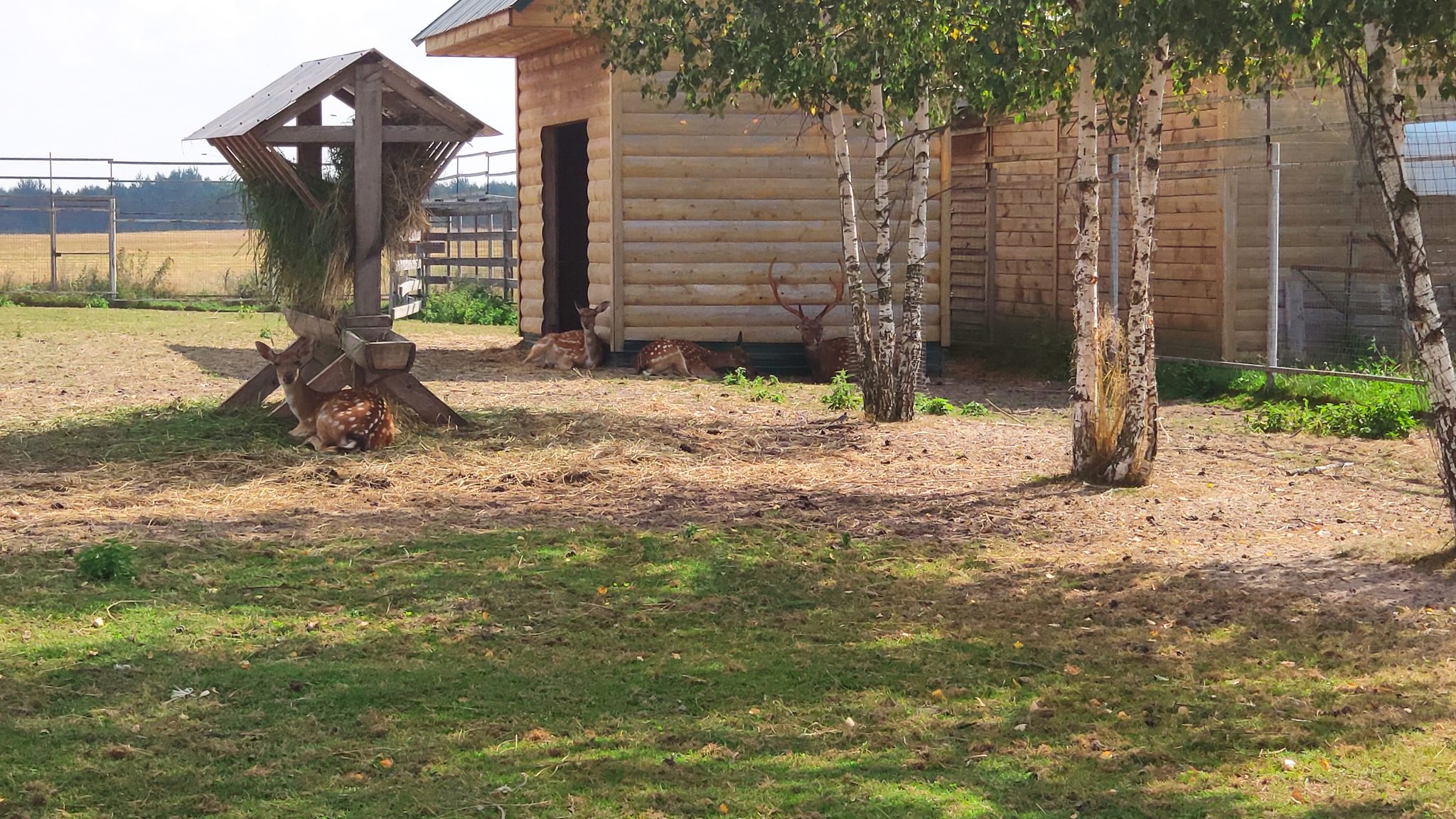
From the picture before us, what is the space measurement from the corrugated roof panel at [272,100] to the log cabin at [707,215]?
4643 millimetres

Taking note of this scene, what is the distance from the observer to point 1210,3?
677 cm

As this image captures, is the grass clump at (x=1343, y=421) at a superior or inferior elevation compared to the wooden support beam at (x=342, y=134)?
inferior

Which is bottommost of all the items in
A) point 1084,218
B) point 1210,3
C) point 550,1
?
point 1084,218

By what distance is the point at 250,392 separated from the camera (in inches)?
449

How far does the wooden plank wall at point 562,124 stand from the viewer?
16.3 m

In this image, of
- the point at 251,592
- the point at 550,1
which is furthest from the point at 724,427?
the point at 550,1

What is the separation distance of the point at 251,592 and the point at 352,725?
1.90 m

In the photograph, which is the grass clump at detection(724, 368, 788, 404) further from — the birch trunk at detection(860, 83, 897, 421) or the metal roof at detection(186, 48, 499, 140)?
the metal roof at detection(186, 48, 499, 140)

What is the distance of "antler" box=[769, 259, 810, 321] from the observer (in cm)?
1598

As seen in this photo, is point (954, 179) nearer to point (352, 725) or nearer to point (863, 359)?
point (863, 359)

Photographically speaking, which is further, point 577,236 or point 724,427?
point 577,236

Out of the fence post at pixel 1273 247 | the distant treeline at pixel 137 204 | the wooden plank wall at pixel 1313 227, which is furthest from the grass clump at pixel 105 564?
the distant treeline at pixel 137 204

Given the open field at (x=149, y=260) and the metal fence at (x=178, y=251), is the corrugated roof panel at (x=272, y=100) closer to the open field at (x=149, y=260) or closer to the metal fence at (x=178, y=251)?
the metal fence at (x=178, y=251)

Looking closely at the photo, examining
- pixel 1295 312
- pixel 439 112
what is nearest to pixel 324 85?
pixel 439 112
